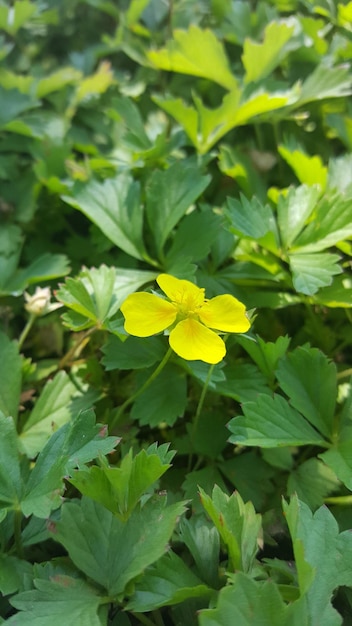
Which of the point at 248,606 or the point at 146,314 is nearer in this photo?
the point at 248,606

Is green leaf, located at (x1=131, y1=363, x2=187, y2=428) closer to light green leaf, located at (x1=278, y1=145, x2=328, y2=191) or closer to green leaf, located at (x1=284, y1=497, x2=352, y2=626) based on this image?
green leaf, located at (x1=284, y1=497, x2=352, y2=626)

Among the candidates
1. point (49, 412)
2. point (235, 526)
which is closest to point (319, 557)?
point (235, 526)

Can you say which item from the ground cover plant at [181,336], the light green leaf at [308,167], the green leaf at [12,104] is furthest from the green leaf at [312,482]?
the green leaf at [12,104]

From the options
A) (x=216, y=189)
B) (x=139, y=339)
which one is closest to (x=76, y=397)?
(x=139, y=339)

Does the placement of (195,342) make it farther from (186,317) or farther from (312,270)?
(312,270)

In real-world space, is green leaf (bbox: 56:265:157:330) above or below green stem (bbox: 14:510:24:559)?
above

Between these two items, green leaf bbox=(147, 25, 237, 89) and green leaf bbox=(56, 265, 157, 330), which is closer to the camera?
green leaf bbox=(56, 265, 157, 330)

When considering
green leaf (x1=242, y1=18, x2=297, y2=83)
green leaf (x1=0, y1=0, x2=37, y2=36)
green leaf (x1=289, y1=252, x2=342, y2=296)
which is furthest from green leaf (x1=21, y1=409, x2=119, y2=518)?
green leaf (x1=0, y1=0, x2=37, y2=36)

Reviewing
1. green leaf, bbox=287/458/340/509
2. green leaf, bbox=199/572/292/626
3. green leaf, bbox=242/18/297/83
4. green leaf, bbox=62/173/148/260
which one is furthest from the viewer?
green leaf, bbox=242/18/297/83
